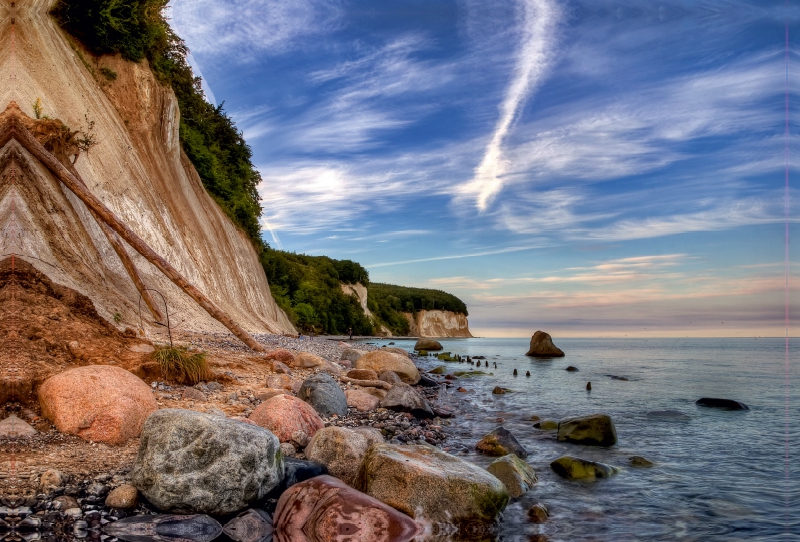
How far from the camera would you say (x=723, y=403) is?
15.9 m

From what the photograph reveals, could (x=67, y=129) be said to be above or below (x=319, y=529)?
above

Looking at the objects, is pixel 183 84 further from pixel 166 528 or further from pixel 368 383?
pixel 166 528

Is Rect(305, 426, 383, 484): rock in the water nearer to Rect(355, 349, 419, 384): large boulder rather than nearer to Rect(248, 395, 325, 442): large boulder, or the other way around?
Rect(248, 395, 325, 442): large boulder

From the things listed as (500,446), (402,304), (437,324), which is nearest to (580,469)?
(500,446)

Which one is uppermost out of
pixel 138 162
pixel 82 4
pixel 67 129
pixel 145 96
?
pixel 82 4

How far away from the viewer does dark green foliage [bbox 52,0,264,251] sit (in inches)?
722

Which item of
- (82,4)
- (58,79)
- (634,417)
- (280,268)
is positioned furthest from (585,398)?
(280,268)

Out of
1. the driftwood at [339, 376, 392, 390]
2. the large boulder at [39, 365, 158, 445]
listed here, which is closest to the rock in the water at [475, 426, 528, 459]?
the driftwood at [339, 376, 392, 390]

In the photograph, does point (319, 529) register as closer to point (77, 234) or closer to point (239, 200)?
point (77, 234)

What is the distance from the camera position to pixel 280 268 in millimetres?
45875

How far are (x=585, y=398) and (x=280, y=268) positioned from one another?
33028 mm

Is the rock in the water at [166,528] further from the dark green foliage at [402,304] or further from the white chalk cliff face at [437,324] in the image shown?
the white chalk cliff face at [437,324]

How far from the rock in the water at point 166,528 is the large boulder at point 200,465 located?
0.12 meters

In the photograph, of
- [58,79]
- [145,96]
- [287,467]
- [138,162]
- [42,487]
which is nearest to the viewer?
[42,487]
